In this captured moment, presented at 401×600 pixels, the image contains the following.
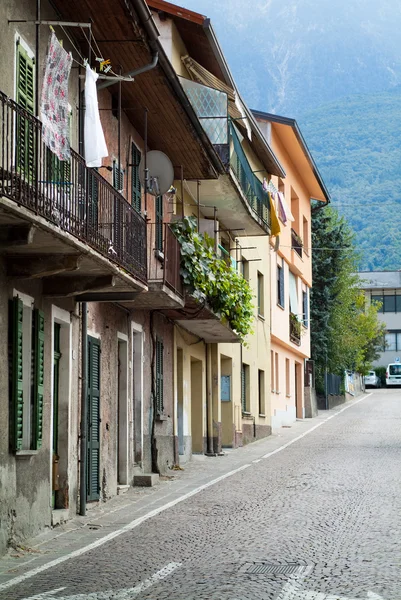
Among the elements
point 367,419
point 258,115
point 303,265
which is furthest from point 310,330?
point 258,115

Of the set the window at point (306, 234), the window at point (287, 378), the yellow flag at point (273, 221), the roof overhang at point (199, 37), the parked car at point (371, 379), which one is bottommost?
the window at point (287, 378)

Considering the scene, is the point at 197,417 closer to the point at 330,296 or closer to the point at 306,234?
the point at 306,234

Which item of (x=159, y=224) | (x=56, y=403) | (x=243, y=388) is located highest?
(x=159, y=224)

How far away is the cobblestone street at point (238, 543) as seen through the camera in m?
9.02

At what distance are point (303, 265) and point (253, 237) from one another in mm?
12407

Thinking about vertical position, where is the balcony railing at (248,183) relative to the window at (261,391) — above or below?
above

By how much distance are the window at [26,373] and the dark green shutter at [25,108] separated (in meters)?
1.64

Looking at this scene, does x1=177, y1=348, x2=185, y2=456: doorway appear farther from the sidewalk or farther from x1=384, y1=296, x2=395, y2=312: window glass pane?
x1=384, y1=296, x2=395, y2=312: window glass pane

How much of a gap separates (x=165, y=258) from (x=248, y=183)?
9294 millimetres

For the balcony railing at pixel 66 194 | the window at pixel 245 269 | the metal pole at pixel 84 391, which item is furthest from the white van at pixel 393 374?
the metal pole at pixel 84 391

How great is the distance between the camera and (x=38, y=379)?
1309 centimetres

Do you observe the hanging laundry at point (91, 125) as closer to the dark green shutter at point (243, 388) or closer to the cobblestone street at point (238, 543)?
the cobblestone street at point (238, 543)

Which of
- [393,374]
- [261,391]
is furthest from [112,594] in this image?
[393,374]

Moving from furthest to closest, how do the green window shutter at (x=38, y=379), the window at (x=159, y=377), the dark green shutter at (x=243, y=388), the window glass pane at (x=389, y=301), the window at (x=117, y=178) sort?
the window glass pane at (x=389, y=301), the dark green shutter at (x=243, y=388), the window at (x=159, y=377), the window at (x=117, y=178), the green window shutter at (x=38, y=379)
